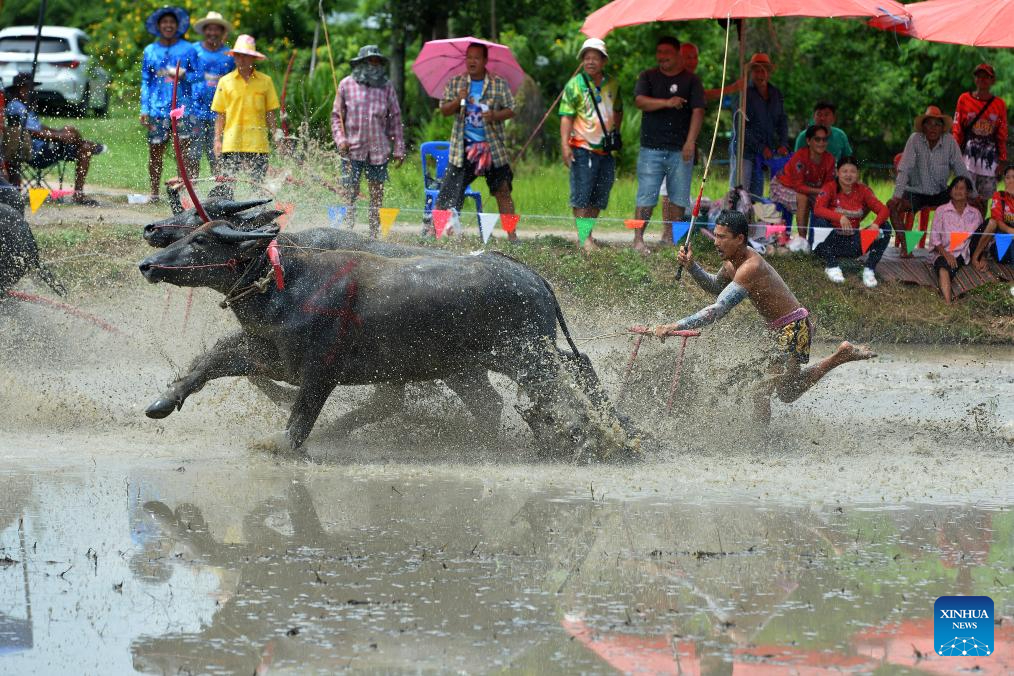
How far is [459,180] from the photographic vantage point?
12.2m

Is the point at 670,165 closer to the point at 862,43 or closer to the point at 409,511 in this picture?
the point at 409,511

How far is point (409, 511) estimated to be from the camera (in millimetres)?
6695

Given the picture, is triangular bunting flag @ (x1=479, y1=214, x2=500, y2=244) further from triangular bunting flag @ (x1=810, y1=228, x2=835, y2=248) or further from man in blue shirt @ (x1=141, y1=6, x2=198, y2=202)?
triangular bunting flag @ (x1=810, y1=228, x2=835, y2=248)

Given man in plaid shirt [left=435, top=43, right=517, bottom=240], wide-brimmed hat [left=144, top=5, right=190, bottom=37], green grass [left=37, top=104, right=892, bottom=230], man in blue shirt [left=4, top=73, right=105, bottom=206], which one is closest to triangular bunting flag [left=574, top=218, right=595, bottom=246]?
green grass [left=37, top=104, right=892, bottom=230]

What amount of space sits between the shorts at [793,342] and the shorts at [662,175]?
389 cm

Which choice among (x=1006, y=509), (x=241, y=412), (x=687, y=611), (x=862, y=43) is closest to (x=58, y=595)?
(x=687, y=611)

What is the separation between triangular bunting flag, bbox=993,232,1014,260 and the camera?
1208 cm

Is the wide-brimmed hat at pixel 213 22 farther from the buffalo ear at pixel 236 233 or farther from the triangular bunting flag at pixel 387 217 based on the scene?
the buffalo ear at pixel 236 233

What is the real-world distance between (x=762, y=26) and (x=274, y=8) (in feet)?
21.1

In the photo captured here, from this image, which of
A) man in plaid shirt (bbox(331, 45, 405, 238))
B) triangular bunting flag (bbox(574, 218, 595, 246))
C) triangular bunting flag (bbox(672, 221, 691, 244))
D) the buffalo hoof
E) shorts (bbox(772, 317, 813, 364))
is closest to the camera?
the buffalo hoof

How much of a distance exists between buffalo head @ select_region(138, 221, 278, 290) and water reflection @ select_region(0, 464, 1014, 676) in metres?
0.97

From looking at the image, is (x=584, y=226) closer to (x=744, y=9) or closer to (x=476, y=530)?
(x=744, y=9)

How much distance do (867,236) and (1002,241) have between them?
1.12m

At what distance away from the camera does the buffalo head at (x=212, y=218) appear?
7598 mm
